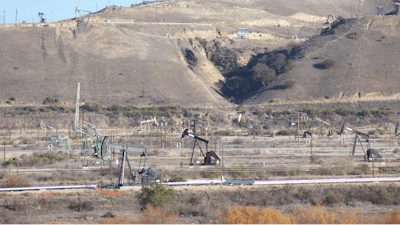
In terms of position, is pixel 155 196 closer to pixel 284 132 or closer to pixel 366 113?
pixel 284 132

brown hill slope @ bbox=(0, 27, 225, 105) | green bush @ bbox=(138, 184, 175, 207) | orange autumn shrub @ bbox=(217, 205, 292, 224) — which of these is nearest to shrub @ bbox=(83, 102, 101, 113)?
brown hill slope @ bbox=(0, 27, 225, 105)

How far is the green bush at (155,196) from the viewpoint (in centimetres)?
2383

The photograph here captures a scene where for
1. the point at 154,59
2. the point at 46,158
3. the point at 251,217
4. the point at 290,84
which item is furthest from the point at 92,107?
the point at 251,217

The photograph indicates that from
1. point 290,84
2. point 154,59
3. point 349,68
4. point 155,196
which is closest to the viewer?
point 155,196

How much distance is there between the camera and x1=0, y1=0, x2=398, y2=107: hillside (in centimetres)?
7994

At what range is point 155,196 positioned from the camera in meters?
23.9

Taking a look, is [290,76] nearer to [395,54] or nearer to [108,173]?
[395,54]

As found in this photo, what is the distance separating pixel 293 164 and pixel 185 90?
4743 centimetres

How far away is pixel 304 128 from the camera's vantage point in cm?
6750

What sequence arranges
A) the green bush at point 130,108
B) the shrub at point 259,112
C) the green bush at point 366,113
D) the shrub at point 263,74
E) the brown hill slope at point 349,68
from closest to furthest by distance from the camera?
the green bush at point 366,113
the shrub at point 259,112
the green bush at point 130,108
the brown hill slope at point 349,68
the shrub at point 263,74

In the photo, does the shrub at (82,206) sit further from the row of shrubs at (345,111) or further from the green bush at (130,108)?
the row of shrubs at (345,111)

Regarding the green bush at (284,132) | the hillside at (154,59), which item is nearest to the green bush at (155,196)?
the green bush at (284,132)

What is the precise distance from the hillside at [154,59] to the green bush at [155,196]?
5300cm

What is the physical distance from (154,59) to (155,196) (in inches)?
2738
